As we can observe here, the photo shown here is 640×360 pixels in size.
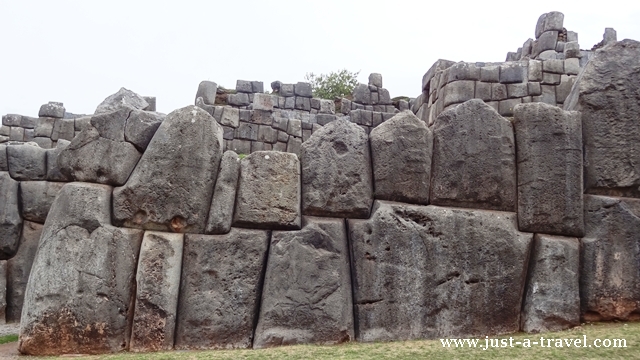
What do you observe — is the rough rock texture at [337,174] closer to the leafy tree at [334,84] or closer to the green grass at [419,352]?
the green grass at [419,352]

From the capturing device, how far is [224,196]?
6773mm

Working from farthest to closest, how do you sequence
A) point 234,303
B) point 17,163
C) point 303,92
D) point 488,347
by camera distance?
point 303,92, point 17,163, point 234,303, point 488,347

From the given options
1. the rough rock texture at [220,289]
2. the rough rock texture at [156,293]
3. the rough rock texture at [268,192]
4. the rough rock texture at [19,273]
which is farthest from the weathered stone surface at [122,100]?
the rough rock texture at [220,289]

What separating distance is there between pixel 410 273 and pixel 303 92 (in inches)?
Result: 719

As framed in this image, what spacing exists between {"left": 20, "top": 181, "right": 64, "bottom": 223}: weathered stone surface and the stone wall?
140 centimetres

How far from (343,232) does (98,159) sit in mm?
2668

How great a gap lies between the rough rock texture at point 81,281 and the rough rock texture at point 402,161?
2637 mm

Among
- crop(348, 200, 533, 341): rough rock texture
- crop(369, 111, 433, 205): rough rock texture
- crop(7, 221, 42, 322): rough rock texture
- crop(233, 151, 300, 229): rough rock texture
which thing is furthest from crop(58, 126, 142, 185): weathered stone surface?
crop(369, 111, 433, 205): rough rock texture

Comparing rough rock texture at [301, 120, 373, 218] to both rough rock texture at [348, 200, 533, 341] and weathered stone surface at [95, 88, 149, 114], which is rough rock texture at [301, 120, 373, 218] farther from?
weathered stone surface at [95, 88, 149, 114]

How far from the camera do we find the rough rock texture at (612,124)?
23.8 feet

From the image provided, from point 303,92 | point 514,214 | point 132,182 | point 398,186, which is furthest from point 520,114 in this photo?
point 303,92

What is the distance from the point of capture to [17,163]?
800cm

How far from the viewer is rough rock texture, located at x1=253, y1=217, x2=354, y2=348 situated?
21.4 feet

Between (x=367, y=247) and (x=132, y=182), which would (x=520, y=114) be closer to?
(x=367, y=247)
